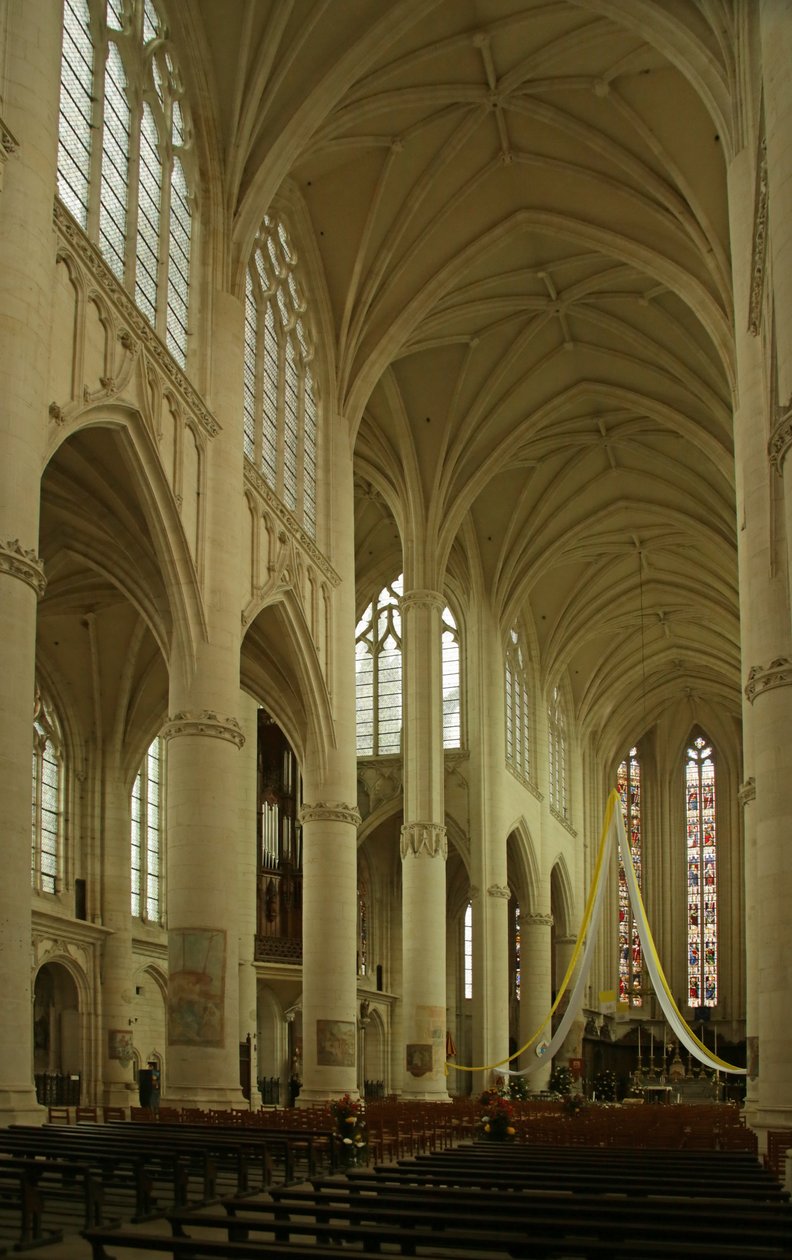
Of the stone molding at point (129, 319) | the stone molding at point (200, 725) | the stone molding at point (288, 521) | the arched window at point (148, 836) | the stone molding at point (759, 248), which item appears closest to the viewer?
the stone molding at point (759, 248)

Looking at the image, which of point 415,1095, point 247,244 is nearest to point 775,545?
point 247,244

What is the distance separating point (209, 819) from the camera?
2262cm

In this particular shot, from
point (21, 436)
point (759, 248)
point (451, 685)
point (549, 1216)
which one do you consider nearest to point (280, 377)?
point (759, 248)

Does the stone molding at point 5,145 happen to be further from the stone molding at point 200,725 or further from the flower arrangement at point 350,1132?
the flower arrangement at point 350,1132

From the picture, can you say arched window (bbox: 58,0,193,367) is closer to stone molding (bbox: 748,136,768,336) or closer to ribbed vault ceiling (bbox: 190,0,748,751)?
ribbed vault ceiling (bbox: 190,0,748,751)

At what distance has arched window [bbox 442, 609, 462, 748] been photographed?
1831 inches

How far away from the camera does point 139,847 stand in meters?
37.6

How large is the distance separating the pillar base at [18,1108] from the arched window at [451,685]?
31.7 metres

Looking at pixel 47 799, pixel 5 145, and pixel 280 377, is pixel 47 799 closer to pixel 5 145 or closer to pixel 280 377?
pixel 280 377

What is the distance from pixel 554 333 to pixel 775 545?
18.9m

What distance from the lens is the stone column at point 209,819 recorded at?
2189cm

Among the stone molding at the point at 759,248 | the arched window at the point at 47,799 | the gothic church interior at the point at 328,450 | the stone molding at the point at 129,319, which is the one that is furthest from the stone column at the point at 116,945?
the stone molding at the point at 759,248

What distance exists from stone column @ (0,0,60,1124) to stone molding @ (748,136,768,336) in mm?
9031

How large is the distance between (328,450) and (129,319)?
37.6ft
